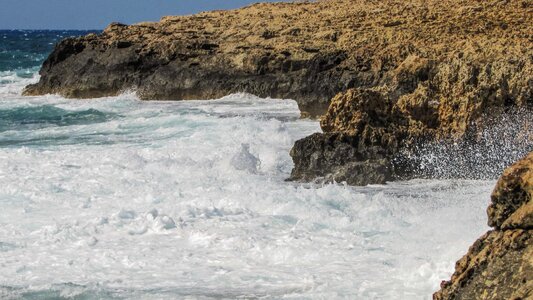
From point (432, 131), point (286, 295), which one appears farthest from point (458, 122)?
point (286, 295)

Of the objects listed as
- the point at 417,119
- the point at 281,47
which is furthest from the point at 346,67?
the point at 417,119

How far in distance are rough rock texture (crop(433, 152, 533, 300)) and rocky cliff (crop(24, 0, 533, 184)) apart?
6117mm

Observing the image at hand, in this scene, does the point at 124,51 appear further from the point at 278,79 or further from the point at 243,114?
the point at 243,114

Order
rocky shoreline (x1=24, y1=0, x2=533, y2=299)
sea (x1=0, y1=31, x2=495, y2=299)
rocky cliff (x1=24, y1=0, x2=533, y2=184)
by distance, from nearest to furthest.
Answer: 1. rocky shoreline (x1=24, y1=0, x2=533, y2=299)
2. sea (x1=0, y1=31, x2=495, y2=299)
3. rocky cliff (x1=24, y1=0, x2=533, y2=184)

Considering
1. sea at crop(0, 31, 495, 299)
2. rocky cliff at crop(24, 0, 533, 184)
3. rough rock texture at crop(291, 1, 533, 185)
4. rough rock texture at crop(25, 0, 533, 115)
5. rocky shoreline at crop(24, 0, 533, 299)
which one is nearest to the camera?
rocky shoreline at crop(24, 0, 533, 299)

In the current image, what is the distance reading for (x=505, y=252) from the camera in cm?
469

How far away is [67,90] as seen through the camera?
28.2 metres

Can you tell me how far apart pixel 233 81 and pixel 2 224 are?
15.2 m

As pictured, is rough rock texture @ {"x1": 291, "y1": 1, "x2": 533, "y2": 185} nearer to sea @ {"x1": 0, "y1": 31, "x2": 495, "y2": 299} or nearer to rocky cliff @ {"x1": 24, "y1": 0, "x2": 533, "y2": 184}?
rocky cliff @ {"x1": 24, "y1": 0, "x2": 533, "y2": 184}

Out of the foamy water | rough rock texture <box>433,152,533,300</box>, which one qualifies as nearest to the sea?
the foamy water

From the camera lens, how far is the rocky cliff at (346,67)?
37.9 ft

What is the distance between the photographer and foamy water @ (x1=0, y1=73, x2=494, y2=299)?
279 inches

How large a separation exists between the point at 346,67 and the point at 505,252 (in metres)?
16.3

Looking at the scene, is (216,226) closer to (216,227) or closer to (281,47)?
(216,227)
